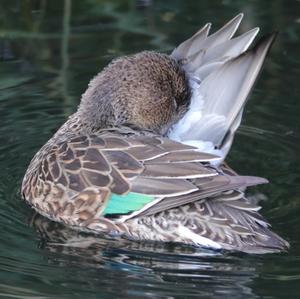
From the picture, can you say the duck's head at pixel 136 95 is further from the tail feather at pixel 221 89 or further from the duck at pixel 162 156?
the tail feather at pixel 221 89

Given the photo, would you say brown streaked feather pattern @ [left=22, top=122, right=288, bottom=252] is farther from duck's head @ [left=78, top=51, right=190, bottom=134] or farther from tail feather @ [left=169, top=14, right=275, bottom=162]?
duck's head @ [left=78, top=51, right=190, bottom=134]

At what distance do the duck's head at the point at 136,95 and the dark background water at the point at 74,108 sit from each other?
532 millimetres

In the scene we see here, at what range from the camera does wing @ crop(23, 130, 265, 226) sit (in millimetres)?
6047

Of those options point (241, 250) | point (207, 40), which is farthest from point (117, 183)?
point (207, 40)

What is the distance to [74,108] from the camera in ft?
26.6

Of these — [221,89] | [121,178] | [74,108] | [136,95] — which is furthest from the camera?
[74,108]

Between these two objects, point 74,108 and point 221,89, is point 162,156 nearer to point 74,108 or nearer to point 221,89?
point 221,89

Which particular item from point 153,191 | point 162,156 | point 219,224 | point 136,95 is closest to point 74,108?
point 136,95

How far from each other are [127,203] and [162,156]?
32cm

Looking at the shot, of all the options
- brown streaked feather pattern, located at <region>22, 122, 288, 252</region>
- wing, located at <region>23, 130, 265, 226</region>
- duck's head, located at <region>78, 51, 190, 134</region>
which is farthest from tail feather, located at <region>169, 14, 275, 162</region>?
wing, located at <region>23, 130, 265, 226</region>

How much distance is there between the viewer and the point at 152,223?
244 inches

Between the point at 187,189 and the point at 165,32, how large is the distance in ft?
11.9

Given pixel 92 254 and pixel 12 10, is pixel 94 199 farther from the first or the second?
pixel 12 10

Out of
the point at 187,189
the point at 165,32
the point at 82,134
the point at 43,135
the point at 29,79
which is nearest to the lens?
the point at 187,189
